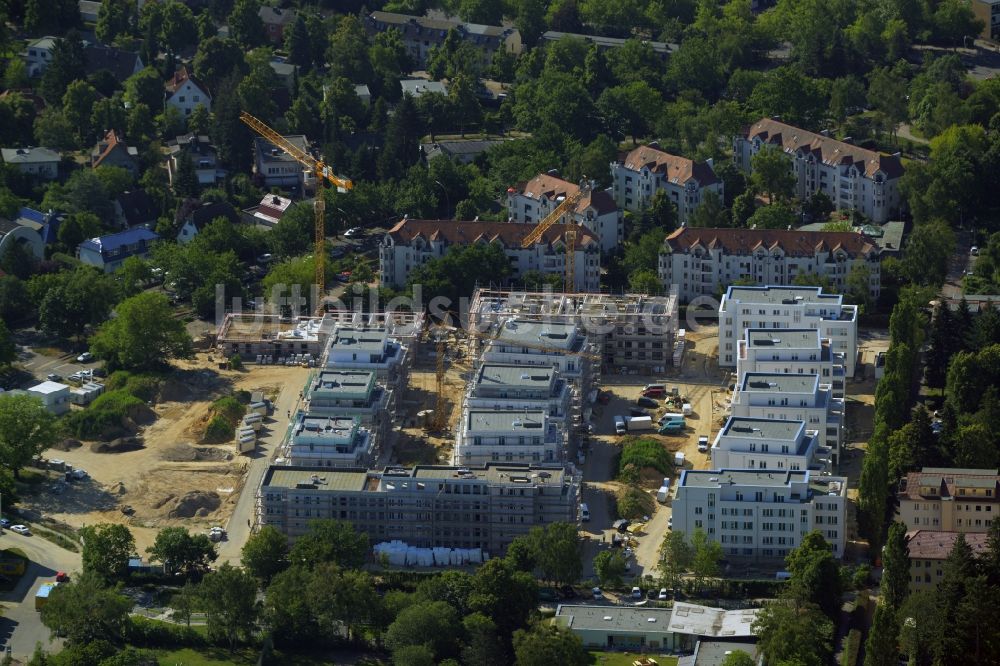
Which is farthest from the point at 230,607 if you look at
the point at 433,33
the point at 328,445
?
the point at 433,33

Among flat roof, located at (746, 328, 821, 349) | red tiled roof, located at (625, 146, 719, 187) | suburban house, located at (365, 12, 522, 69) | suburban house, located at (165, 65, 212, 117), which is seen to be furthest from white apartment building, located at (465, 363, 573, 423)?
suburban house, located at (365, 12, 522, 69)

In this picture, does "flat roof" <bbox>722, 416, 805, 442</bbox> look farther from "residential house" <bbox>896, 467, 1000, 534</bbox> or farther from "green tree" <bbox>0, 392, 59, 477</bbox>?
"green tree" <bbox>0, 392, 59, 477</bbox>

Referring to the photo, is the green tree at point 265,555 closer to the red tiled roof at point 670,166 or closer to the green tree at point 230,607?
the green tree at point 230,607

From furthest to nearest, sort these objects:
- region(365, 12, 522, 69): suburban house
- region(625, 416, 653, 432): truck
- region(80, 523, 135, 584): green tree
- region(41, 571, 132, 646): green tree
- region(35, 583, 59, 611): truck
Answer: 1. region(365, 12, 522, 69): suburban house
2. region(625, 416, 653, 432): truck
3. region(80, 523, 135, 584): green tree
4. region(35, 583, 59, 611): truck
5. region(41, 571, 132, 646): green tree

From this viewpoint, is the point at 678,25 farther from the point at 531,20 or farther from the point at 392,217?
the point at 392,217

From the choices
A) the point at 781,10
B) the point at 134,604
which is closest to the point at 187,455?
the point at 134,604

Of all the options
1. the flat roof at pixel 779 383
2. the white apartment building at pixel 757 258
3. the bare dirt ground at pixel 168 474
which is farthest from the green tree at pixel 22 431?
the white apartment building at pixel 757 258
